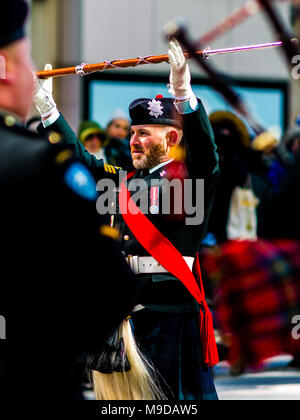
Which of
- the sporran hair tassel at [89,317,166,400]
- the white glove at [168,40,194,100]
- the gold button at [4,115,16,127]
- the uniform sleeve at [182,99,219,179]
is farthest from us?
the sporran hair tassel at [89,317,166,400]

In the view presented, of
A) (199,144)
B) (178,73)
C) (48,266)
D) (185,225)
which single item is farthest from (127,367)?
(48,266)

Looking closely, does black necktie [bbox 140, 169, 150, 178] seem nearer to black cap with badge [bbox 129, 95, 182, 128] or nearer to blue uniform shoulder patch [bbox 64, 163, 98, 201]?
black cap with badge [bbox 129, 95, 182, 128]

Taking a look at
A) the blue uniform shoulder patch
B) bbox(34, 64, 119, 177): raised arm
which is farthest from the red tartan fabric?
bbox(34, 64, 119, 177): raised arm

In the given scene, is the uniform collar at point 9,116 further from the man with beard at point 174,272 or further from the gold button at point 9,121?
the man with beard at point 174,272

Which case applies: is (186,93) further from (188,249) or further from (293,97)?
(293,97)

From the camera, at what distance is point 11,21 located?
241cm

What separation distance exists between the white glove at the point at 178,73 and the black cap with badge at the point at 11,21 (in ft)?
4.88

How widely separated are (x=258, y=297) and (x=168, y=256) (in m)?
1.62

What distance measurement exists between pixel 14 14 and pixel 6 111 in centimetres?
25

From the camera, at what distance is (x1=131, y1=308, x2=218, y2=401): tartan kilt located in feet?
13.7

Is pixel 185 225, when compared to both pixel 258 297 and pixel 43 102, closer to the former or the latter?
pixel 43 102

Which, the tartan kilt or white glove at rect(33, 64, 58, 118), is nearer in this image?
the tartan kilt

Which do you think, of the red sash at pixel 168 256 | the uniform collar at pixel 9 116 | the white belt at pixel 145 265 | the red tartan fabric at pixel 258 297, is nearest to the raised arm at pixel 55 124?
the red sash at pixel 168 256

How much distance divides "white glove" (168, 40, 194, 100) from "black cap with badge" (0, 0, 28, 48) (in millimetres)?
1486
